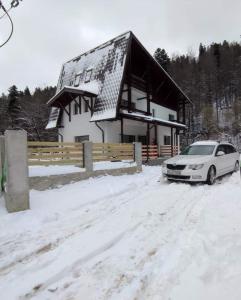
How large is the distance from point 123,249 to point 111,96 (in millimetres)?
15111

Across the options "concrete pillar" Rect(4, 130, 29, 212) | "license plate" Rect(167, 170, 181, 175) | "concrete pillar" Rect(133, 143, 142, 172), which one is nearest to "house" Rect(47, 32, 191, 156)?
"concrete pillar" Rect(133, 143, 142, 172)

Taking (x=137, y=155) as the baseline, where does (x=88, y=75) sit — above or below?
above

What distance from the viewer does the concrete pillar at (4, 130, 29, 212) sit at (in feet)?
20.3

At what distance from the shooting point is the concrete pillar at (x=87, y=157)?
34.3ft

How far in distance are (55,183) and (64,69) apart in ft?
61.3

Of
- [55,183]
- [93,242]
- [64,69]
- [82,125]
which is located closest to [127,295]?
[93,242]

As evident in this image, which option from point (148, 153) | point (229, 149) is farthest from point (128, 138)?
point (229, 149)

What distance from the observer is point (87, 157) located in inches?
414

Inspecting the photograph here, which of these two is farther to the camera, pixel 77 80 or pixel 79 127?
pixel 77 80

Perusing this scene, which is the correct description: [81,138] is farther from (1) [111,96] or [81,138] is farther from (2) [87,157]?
(2) [87,157]

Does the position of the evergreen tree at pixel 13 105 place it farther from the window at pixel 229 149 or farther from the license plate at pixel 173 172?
the license plate at pixel 173 172

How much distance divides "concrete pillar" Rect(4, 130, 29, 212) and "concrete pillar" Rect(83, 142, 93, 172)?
415 centimetres

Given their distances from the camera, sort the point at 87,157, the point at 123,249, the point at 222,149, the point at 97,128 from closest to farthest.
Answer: the point at 123,249, the point at 87,157, the point at 222,149, the point at 97,128

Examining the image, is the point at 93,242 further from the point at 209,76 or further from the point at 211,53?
the point at 211,53
